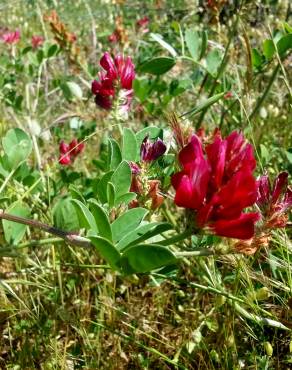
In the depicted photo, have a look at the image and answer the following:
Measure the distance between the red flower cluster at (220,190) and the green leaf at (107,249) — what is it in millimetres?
100

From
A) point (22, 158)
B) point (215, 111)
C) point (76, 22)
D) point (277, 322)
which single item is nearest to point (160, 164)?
point (22, 158)

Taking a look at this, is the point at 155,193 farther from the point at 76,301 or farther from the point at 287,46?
the point at 287,46

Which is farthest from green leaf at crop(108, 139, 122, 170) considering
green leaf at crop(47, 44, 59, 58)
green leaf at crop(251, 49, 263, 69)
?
green leaf at crop(47, 44, 59, 58)

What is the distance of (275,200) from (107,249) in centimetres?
38

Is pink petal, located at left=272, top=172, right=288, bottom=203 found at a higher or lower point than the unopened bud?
higher

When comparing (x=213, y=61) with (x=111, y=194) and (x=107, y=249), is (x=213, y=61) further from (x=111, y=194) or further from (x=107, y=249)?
(x=107, y=249)

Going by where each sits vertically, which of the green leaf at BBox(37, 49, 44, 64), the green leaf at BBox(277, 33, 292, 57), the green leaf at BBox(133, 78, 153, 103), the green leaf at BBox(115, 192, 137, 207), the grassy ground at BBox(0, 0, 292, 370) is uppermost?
the green leaf at BBox(277, 33, 292, 57)

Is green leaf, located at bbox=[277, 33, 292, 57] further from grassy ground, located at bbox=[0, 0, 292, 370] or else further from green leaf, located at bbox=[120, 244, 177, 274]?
green leaf, located at bbox=[120, 244, 177, 274]

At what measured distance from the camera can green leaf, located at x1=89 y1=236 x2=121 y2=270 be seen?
71 centimetres

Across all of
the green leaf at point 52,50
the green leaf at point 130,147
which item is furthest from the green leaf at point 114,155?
the green leaf at point 52,50

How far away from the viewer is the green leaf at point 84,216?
2.58 ft

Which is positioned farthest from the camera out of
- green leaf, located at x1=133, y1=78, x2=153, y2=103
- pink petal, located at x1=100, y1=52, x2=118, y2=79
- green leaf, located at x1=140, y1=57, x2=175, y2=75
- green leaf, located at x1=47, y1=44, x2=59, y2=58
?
green leaf, located at x1=47, y1=44, x2=59, y2=58

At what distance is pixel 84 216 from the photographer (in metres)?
0.80

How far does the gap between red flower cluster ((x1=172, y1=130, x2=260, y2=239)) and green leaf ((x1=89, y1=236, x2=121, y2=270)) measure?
0.10 m
